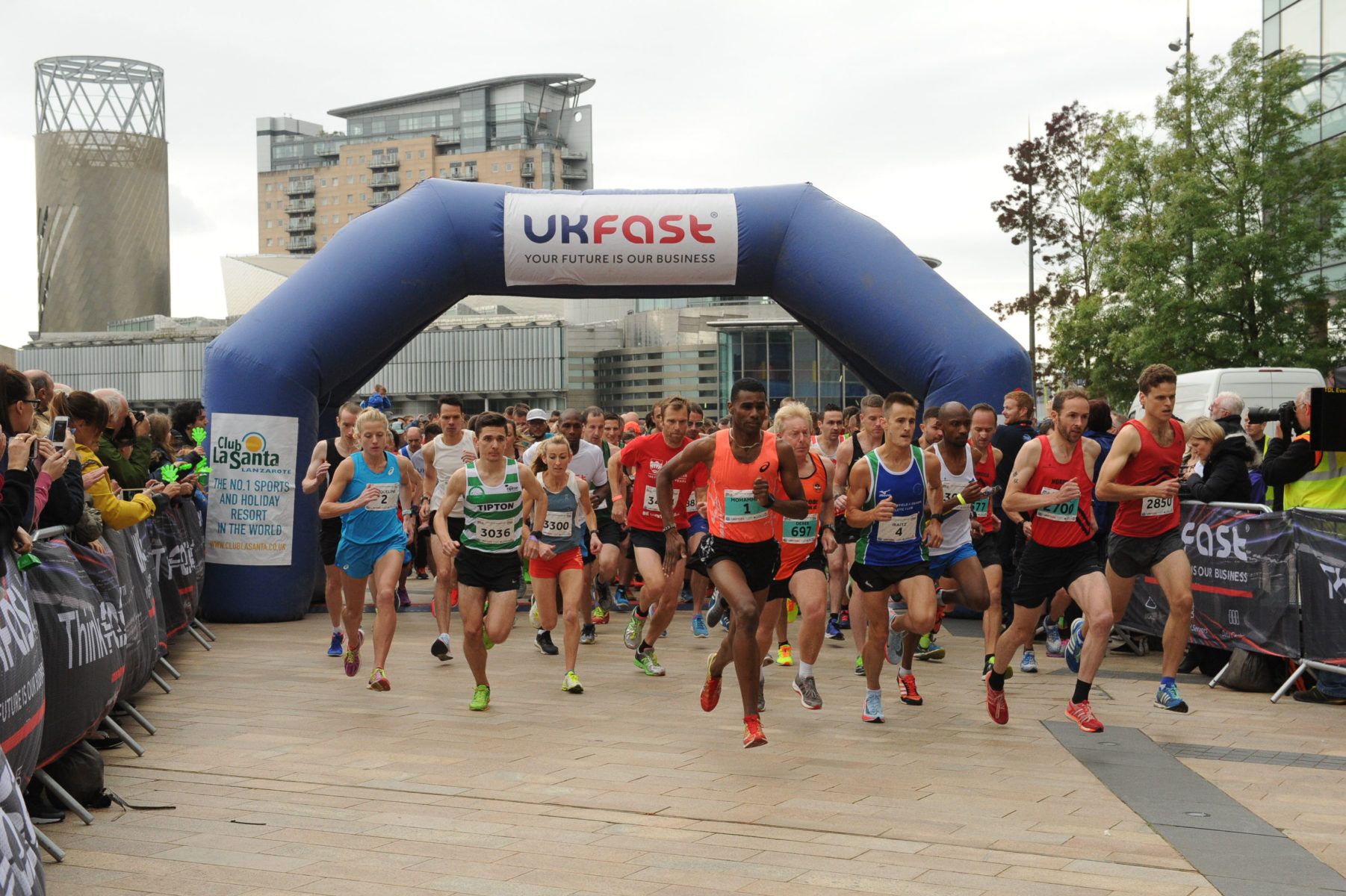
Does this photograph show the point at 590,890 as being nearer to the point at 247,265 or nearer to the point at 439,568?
the point at 439,568

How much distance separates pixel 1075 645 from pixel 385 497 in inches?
195

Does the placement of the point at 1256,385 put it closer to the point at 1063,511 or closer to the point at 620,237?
the point at 620,237

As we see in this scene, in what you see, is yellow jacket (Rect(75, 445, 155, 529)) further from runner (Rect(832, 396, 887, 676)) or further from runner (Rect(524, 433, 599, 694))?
runner (Rect(832, 396, 887, 676))

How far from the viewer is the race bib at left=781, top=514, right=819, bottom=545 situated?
8672 mm

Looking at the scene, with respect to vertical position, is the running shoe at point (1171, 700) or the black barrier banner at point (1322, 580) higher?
the black barrier banner at point (1322, 580)

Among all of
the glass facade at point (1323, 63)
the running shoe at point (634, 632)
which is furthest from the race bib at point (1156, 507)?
the glass facade at point (1323, 63)

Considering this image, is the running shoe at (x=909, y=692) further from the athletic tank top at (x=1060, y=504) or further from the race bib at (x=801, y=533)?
the athletic tank top at (x=1060, y=504)

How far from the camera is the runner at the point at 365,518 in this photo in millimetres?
9602

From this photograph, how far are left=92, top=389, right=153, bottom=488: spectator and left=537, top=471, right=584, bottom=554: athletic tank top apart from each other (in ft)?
9.50

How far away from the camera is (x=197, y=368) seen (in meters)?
100

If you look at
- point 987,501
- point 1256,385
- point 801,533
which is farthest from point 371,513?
point 1256,385

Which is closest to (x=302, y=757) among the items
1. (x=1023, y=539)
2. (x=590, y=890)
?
(x=590, y=890)

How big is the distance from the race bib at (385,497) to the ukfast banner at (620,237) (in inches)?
178

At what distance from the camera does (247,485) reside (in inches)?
522
